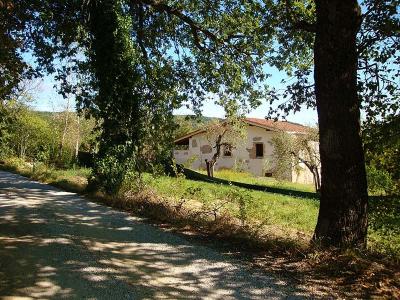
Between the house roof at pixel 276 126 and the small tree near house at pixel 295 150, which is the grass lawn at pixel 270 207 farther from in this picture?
the house roof at pixel 276 126

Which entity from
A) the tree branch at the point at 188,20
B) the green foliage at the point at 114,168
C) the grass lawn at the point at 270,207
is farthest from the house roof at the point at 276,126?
the green foliage at the point at 114,168

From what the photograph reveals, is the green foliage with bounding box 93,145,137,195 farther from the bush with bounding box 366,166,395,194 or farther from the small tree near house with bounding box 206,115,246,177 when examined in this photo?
the small tree near house with bounding box 206,115,246,177

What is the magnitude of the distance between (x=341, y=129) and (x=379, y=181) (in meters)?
2.31

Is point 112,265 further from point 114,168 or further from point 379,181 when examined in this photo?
point 114,168

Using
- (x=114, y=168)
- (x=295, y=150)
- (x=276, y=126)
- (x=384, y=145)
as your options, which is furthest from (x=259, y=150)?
(x=384, y=145)

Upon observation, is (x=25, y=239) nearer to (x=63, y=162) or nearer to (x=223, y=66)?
(x=223, y=66)

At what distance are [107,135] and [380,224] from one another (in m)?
7.97

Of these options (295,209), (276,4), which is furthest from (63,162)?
(276,4)

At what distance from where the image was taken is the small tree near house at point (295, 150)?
29500 mm

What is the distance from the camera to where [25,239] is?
691cm

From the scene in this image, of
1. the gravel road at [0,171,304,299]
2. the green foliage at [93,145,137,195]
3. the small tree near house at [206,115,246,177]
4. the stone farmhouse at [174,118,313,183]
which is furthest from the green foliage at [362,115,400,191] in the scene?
the small tree near house at [206,115,246,177]

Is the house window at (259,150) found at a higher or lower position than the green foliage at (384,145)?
higher

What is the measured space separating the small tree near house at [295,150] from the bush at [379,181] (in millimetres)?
21228

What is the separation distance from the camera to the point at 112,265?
5637mm
